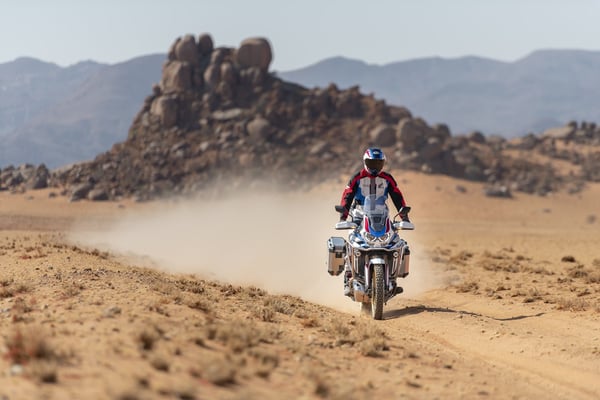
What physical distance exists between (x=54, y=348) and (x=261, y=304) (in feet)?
16.8

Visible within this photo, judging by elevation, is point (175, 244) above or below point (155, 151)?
below

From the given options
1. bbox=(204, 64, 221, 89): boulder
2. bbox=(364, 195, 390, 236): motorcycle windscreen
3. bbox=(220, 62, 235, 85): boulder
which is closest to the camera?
bbox=(364, 195, 390, 236): motorcycle windscreen

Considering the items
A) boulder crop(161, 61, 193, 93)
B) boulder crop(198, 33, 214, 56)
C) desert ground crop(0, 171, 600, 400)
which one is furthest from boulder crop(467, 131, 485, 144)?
desert ground crop(0, 171, 600, 400)

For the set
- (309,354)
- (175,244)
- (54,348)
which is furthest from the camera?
(175,244)

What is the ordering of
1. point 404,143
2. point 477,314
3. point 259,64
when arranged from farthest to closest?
point 259,64
point 404,143
point 477,314

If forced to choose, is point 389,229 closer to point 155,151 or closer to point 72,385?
point 72,385

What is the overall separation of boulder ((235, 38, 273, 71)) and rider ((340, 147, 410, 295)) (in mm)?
55416

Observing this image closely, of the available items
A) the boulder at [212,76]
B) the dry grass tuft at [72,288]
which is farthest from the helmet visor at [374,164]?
the boulder at [212,76]

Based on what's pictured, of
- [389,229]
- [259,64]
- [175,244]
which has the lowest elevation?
[175,244]

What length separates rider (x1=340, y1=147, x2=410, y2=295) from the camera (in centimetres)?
1228

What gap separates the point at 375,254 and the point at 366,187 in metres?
1.37

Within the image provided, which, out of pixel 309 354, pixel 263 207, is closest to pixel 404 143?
pixel 263 207

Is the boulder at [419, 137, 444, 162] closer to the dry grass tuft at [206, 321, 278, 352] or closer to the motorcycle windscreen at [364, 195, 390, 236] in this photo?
the motorcycle windscreen at [364, 195, 390, 236]

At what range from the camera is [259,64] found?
6644 cm
